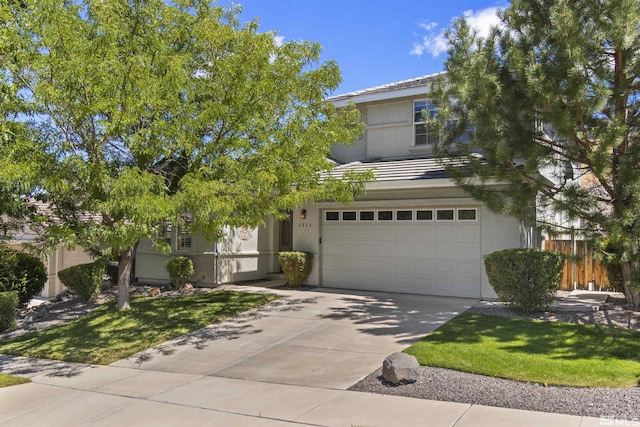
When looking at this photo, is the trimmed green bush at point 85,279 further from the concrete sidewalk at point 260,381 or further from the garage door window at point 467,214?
the garage door window at point 467,214

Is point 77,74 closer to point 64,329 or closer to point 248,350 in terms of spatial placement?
point 248,350

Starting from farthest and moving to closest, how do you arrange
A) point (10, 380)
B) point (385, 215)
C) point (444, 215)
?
point (385, 215)
point (444, 215)
point (10, 380)

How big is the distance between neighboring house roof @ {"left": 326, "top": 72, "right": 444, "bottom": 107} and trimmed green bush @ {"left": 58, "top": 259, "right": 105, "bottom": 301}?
869 centimetres

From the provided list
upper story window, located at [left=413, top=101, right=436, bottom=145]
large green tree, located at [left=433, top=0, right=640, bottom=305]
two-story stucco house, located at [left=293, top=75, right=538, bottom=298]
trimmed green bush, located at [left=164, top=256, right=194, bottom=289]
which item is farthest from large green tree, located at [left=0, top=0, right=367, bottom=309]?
upper story window, located at [left=413, top=101, right=436, bottom=145]

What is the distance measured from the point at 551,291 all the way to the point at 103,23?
31.4 feet

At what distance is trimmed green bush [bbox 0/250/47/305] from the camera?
512 inches

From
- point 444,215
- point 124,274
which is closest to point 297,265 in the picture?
point 444,215

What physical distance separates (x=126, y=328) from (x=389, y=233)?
695 centimetres

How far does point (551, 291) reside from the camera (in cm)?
985

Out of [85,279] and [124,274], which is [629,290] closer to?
[124,274]

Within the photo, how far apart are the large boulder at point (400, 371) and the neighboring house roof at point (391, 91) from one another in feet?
32.2

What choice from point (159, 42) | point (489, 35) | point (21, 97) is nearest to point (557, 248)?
point (489, 35)

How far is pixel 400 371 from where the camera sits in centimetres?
645

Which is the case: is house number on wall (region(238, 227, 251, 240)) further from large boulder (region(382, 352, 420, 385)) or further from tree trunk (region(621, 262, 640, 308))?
tree trunk (region(621, 262, 640, 308))
